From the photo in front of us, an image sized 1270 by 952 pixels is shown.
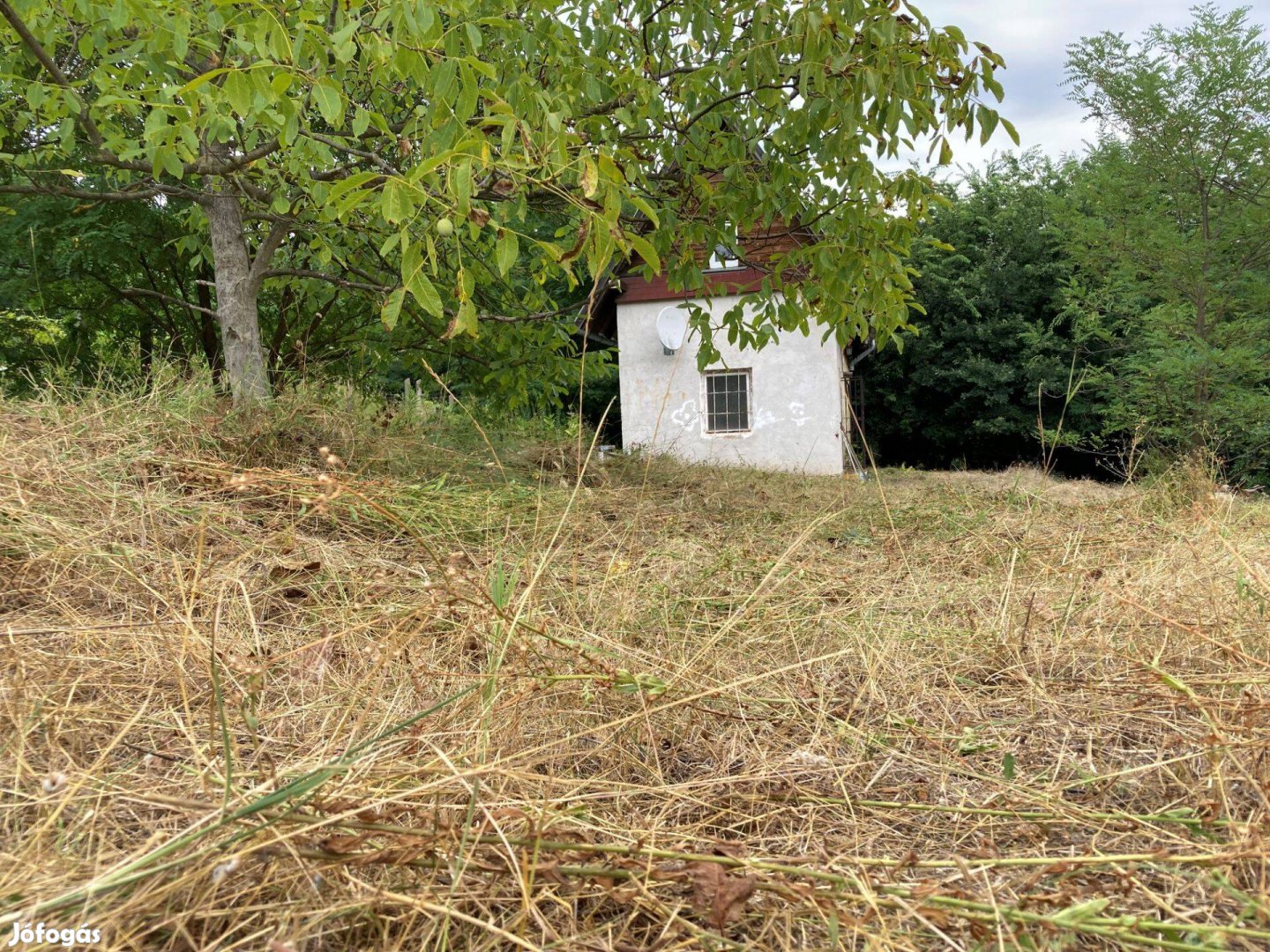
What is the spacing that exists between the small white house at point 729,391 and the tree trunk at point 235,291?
7.65 meters

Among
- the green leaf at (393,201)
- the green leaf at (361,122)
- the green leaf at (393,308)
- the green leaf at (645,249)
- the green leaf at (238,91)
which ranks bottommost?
the green leaf at (393,308)

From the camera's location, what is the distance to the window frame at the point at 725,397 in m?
12.7

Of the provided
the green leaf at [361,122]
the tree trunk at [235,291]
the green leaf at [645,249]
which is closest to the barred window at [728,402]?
the tree trunk at [235,291]

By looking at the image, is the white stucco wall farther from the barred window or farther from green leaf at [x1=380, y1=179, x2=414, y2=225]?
green leaf at [x1=380, y1=179, x2=414, y2=225]

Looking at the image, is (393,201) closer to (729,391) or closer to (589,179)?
(589,179)

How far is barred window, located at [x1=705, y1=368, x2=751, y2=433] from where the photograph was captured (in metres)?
12.8

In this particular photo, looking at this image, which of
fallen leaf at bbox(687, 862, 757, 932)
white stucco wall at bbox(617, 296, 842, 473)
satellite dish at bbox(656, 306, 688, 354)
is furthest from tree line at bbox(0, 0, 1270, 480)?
satellite dish at bbox(656, 306, 688, 354)

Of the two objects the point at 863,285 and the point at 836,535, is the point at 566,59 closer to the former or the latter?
the point at 863,285

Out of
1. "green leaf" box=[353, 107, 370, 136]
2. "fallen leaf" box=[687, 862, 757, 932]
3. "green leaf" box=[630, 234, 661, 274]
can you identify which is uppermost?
"green leaf" box=[353, 107, 370, 136]

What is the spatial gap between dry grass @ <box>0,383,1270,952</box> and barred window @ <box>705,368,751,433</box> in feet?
32.0

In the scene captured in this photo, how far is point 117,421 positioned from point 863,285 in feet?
11.2

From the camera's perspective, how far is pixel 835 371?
480 inches

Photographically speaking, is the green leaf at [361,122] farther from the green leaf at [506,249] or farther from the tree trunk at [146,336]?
the tree trunk at [146,336]

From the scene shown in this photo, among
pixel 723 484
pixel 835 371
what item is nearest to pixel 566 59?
pixel 723 484
